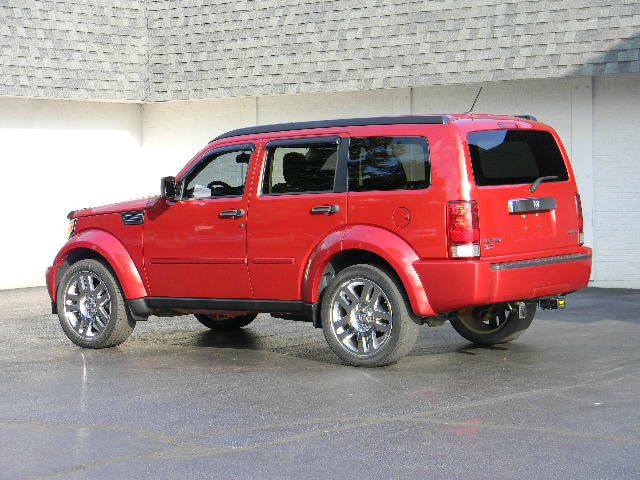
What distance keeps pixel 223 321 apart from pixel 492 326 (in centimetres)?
288

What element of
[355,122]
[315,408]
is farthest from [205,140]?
[315,408]

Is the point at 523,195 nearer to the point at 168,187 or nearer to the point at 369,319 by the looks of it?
the point at 369,319

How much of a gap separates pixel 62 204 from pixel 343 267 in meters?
10.7

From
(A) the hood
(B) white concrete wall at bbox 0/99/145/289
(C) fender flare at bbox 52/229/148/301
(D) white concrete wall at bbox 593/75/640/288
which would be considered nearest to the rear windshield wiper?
(A) the hood

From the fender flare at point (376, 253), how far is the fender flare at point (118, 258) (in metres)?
1.86

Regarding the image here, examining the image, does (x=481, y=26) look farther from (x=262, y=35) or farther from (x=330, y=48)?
(x=262, y=35)

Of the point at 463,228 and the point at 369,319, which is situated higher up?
the point at 463,228

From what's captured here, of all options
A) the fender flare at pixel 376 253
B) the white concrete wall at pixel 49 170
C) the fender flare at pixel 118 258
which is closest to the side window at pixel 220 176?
the fender flare at pixel 118 258

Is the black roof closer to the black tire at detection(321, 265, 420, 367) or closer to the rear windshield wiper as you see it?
the rear windshield wiper

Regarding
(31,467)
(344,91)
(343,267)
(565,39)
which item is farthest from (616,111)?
(31,467)

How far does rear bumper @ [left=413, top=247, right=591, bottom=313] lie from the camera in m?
9.51

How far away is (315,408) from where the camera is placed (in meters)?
8.21

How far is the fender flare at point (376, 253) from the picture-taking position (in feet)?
31.9

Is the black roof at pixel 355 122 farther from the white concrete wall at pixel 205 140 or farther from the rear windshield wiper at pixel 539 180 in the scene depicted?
the white concrete wall at pixel 205 140
